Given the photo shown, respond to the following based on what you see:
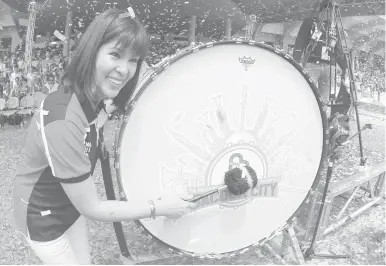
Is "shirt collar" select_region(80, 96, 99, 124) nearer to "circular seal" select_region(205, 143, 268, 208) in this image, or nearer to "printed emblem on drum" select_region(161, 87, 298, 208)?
"printed emblem on drum" select_region(161, 87, 298, 208)

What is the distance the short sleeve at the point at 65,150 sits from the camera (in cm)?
102

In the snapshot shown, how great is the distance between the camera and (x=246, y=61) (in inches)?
65.5

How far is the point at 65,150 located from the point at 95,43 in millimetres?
354

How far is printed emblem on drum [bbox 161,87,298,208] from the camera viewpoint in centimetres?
164

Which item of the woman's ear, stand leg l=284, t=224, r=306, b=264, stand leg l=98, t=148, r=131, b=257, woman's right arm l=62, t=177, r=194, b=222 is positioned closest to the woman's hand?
woman's right arm l=62, t=177, r=194, b=222

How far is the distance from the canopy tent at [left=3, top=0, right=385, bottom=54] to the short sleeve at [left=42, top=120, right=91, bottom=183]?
25.5 feet

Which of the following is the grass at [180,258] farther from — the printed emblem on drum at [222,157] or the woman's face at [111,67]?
the woman's face at [111,67]

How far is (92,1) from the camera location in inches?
324

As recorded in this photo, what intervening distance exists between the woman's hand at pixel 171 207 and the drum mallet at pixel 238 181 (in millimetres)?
181

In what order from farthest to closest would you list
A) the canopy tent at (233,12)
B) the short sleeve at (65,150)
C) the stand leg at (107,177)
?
the canopy tent at (233,12), the stand leg at (107,177), the short sleeve at (65,150)

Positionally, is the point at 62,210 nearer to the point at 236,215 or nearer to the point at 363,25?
the point at 236,215

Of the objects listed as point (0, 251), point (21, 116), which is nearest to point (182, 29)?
point (21, 116)

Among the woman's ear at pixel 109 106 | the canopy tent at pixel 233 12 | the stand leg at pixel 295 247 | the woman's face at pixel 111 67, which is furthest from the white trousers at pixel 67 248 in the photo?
the canopy tent at pixel 233 12

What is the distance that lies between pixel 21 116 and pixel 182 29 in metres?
6.89
